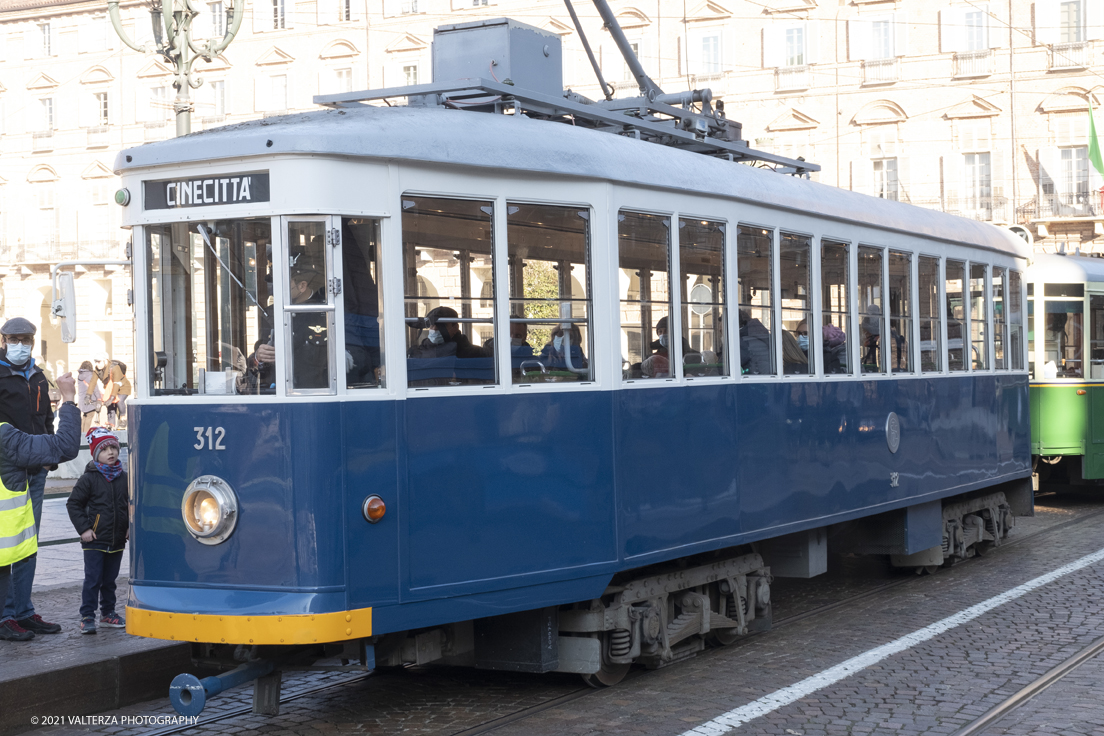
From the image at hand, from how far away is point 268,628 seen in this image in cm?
582

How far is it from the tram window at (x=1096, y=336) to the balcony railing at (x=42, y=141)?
45.3 m

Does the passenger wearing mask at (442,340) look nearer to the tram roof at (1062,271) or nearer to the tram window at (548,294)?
the tram window at (548,294)

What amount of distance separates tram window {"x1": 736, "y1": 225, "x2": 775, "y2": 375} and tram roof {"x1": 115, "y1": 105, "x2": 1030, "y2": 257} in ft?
0.81

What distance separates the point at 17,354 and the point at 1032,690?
5890mm

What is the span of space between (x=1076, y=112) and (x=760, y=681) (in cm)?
3616

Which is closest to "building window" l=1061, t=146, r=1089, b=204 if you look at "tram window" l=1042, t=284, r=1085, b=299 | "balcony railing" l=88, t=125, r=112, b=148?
"tram window" l=1042, t=284, r=1085, b=299

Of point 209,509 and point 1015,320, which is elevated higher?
point 1015,320

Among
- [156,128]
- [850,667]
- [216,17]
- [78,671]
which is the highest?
[216,17]

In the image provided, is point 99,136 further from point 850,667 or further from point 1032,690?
point 1032,690

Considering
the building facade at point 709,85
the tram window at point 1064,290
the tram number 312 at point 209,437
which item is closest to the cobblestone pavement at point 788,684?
the tram number 312 at point 209,437

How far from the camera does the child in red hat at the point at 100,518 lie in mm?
8117

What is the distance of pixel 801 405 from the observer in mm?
8719

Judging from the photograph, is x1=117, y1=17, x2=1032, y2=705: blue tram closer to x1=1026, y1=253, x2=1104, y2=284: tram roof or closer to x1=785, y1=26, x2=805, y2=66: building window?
x1=1026, y1=253, x2=1104, y2=284: tram roof

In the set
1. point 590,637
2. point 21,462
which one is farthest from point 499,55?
point 21,462
